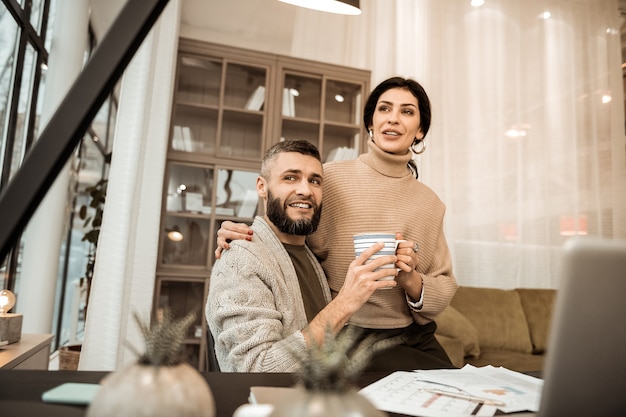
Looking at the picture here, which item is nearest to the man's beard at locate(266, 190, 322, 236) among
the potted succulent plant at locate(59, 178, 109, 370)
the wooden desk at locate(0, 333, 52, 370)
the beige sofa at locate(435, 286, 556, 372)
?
the wooden desk at locate(0, 333, 52, 370)

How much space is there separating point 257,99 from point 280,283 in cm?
253

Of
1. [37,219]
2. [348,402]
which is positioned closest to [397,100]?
[348,402]

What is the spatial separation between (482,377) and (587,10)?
14.4 ft

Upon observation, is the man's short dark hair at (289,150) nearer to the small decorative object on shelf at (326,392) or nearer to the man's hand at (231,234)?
the man's hand at (231,234)

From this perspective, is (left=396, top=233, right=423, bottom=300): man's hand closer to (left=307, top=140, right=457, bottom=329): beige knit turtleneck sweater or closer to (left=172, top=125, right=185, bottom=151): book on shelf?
(left=307, top=140, right=457, bottom=329): beige knit turtleneck sweater

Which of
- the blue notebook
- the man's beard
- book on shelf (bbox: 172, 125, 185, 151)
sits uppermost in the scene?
book on shelf (bbox: 172, 125, 185, 151)

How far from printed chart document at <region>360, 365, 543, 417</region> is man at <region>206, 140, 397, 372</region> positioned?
0.20 m

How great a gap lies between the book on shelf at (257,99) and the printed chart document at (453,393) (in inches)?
114

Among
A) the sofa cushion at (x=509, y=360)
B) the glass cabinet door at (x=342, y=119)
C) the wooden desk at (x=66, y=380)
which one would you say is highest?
the glass cabinet door at (x=342, y=119)

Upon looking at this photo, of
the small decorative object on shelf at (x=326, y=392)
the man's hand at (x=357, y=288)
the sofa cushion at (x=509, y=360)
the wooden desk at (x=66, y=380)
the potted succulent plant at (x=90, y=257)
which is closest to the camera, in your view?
the small decorative object on shelf at (x=326, y=392)

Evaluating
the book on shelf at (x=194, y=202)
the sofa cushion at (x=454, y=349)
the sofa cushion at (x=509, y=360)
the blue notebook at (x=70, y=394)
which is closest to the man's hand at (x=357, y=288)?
the blue notebook at (x=70, y=394)

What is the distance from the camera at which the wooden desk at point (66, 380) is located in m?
0.64

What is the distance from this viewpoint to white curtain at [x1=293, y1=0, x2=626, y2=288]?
3.68m

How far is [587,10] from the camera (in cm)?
420
